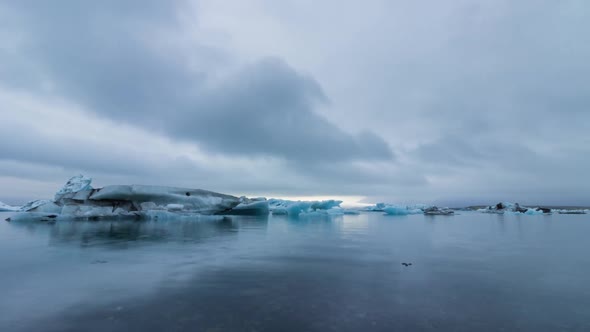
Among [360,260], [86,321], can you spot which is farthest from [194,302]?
[360,260]

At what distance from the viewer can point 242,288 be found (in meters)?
5.25

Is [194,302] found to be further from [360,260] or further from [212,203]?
[212,203]

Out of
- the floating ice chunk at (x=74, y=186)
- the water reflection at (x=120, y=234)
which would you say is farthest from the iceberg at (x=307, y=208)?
the floating ice chunk at (x=74, y=186)

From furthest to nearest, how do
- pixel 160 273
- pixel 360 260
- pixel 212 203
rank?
pixel 212 203, pixel 360 260, pixel 160 273

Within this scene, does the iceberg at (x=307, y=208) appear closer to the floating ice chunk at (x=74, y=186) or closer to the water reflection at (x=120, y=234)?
the water reflection at (x=120, y=234)

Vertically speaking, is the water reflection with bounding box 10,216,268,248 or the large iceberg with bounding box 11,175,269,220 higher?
the large iceberg with bounding box 11,175,269,220

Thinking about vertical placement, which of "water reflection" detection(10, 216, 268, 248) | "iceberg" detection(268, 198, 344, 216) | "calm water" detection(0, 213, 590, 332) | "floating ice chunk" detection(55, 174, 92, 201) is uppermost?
"floating ice chunk" detection(55, 174, 92, 201)

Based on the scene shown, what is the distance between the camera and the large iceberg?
75.9 ft

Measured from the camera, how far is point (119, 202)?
24.7 metres

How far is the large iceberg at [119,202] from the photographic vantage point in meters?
23.1

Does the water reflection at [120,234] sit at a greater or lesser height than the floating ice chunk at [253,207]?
lesser

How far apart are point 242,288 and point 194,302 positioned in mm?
974

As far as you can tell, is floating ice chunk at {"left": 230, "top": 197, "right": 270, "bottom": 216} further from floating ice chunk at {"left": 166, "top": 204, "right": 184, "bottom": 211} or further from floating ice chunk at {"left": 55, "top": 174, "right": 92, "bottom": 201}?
floating ice chunk at {"left": 55, "top": 174, "right": 92, "bottom": 201}

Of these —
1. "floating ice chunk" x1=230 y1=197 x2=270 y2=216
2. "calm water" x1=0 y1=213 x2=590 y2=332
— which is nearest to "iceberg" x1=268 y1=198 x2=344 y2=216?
"floating ice chunk" x1=230 y1=197 x2=270 y2=216
